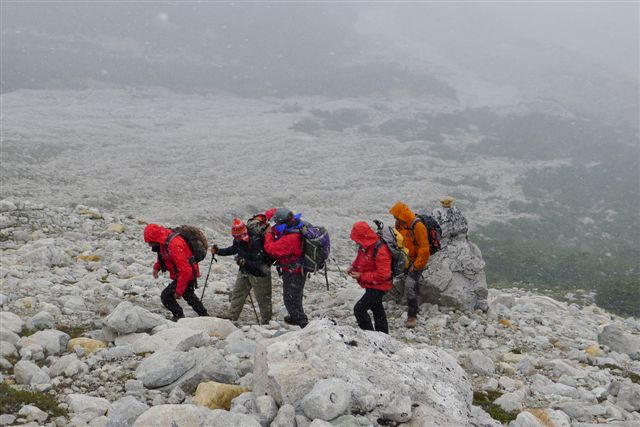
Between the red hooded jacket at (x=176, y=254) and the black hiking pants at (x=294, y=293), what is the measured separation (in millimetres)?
1442

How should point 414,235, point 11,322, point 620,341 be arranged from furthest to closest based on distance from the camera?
point 620,341, point 414,235, point 11,322

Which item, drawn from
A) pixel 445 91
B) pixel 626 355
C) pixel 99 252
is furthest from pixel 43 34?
pixel 626 355

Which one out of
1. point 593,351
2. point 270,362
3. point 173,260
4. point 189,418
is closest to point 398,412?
point 270,362

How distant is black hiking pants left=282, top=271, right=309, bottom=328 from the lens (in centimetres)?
829

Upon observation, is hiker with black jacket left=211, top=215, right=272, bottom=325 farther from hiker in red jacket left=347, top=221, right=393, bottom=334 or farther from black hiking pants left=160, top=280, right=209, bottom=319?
hiker in red jacket left=347, top=221, right=393, bottom=334

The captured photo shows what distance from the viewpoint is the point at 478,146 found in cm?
5075

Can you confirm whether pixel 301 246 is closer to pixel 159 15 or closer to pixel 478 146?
pixel 478 146

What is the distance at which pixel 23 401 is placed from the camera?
16.5ft

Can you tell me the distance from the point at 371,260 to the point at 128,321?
337 centimetres

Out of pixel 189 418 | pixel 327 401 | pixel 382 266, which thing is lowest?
pixel 189 418

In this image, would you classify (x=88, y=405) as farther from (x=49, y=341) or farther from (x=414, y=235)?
(x=414, y=235)

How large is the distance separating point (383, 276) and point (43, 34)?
6991cm

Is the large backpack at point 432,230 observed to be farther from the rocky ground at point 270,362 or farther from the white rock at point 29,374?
the white rock at point 29,374

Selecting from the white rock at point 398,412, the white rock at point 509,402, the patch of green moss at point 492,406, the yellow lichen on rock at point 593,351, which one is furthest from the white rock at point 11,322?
the yellow lichen on rock at point 593,351
